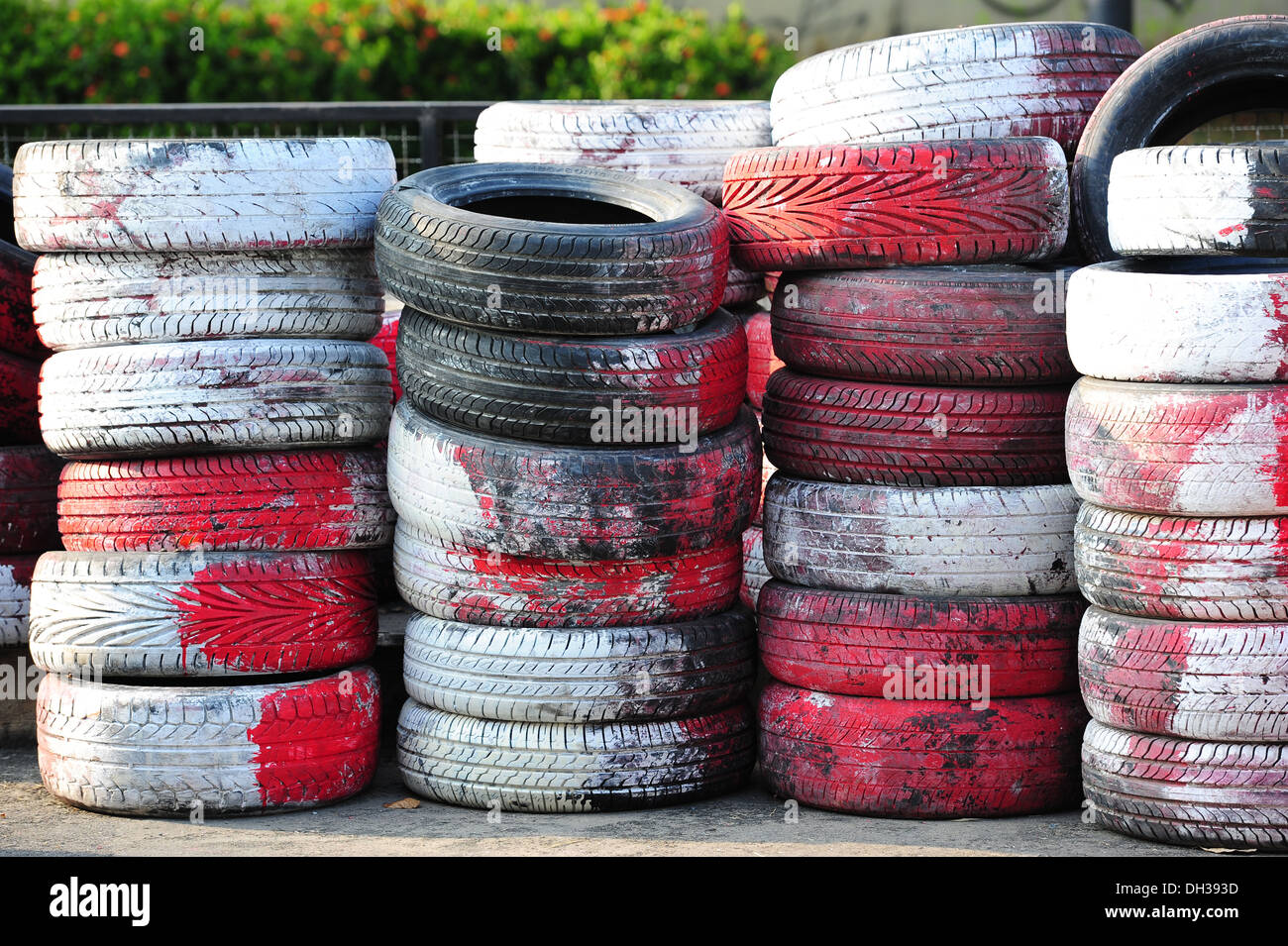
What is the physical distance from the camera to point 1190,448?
492 cm

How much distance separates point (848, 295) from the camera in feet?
18.2

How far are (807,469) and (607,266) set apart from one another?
1.01m

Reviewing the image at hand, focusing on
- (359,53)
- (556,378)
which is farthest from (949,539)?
(359,53)

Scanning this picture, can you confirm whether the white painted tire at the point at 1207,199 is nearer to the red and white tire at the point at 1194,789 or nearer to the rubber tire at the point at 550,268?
the rubber tire at the point at 550,268

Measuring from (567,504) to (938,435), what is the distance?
1.21 metres

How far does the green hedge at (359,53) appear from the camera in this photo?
13719 millimetres

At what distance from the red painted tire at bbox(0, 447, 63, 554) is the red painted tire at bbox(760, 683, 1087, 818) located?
2.87 metres

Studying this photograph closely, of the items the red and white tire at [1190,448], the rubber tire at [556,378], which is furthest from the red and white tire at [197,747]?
the red and white tire at [1190,448]

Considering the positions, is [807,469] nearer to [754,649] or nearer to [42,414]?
[754,649]

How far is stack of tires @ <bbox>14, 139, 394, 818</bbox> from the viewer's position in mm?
5449

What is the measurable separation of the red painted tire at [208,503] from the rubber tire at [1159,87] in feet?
8.61

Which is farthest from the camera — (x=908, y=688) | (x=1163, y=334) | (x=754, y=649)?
(x=754, y=649)

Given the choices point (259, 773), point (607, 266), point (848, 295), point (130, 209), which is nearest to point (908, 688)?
point (848, 295)

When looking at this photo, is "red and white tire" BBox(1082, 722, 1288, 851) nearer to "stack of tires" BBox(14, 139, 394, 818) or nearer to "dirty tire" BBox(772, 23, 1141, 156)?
"dirty tire" BBox(772, 23, 1141, 156)
